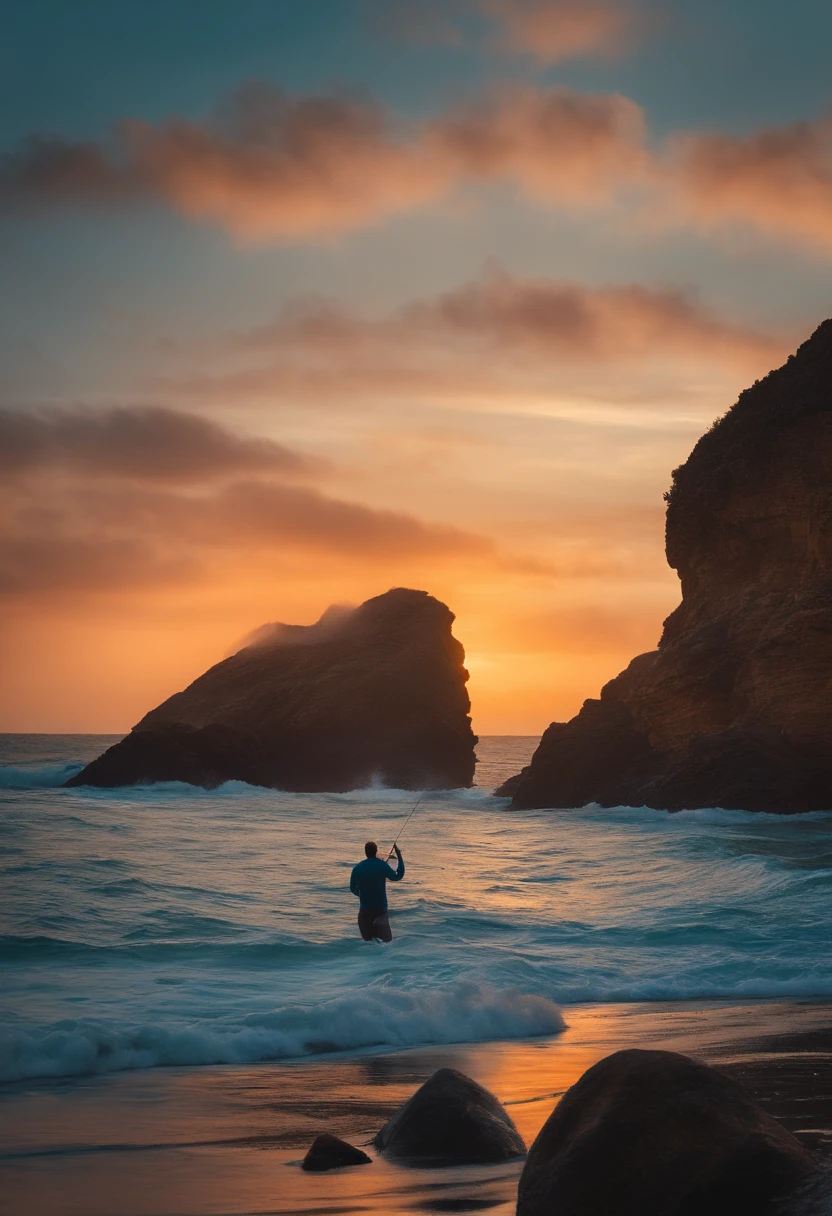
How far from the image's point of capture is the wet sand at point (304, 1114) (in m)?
5.72

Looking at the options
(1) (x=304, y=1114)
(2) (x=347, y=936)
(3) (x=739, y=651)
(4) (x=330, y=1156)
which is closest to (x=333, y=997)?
(2) (x=347, y=936)

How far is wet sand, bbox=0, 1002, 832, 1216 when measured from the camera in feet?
18.8

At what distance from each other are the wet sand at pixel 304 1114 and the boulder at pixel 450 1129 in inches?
7.5

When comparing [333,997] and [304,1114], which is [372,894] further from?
[304,1114]

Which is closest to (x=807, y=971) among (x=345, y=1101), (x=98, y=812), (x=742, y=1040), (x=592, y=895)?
(x=742, y=1040)

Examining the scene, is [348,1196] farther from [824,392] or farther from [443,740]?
[443,740]

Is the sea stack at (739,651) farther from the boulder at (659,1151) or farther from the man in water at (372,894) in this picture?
the boulder at (659,1151)

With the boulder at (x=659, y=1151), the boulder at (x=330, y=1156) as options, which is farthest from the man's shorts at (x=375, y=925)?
the boulder at (x=659, y=1151)

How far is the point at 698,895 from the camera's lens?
752 inches

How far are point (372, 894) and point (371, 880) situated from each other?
6.9 inches

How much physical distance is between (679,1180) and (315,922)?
12.0m

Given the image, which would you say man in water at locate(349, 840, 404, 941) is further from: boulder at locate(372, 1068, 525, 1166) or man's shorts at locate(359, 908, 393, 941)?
boulder at locate(372, 1068, 525, 1166)

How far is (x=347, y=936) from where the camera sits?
50.9 feet

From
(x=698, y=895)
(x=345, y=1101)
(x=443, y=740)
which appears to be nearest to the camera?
(x=345, y=1101)
